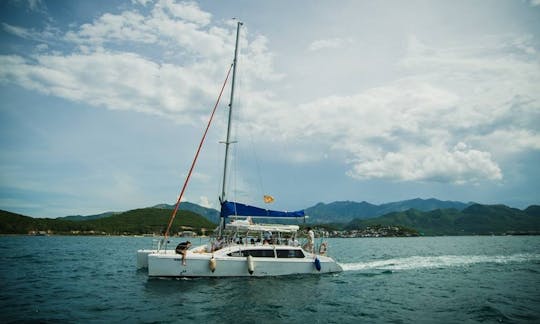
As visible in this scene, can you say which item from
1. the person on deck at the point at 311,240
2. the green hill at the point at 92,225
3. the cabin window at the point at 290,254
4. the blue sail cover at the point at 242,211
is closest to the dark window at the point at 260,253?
the cabin window at the point at 290,254

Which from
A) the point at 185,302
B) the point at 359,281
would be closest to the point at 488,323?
the point at 359,281

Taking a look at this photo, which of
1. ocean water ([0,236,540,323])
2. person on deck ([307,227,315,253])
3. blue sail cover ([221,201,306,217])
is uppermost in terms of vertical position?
blue sail cover ([221,201,306,217])

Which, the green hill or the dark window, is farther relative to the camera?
the green hill

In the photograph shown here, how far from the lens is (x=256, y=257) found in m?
21.2

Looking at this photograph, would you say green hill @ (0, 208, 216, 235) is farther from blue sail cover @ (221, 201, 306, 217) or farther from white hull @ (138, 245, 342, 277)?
white hull @ (138, 245, 342, 277)

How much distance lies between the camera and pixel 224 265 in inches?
800

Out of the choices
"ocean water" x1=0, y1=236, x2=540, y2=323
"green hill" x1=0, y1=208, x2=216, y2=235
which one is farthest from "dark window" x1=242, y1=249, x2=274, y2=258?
"green hill" x1=0, y1=208, x2=216, y2=235

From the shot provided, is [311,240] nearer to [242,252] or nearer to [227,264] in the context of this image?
[242,252]

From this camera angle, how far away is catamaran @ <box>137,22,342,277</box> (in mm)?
19750

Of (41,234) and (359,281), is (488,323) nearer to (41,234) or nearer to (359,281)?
(359,281)

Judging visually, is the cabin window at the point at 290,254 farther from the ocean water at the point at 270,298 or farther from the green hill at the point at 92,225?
the green hill at the point at 92,225

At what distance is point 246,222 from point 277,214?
2.36m

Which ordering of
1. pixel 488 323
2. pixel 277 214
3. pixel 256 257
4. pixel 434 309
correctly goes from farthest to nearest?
pixel 277 214 → pixel 256 257 → pixel 434 309 → pixel 488 323

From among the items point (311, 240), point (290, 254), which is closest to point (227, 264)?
point (290, 254)
